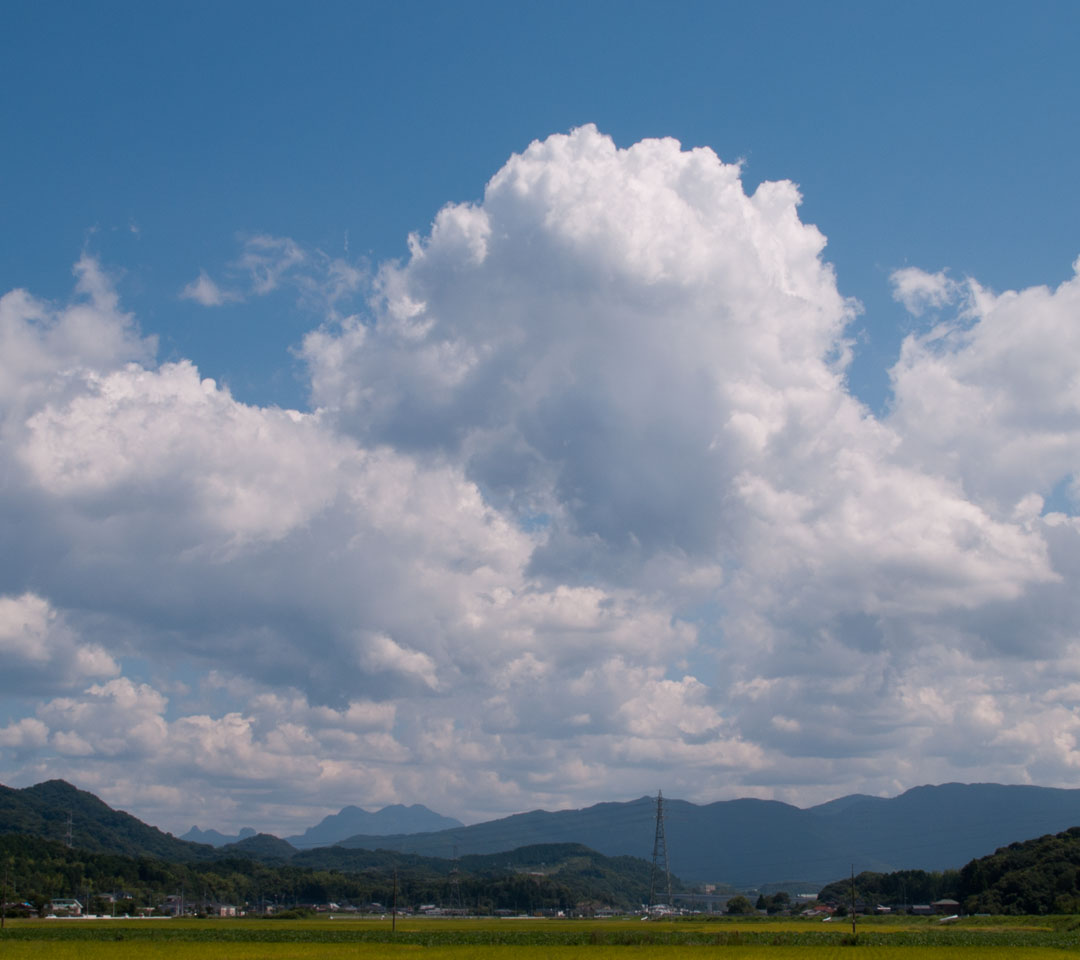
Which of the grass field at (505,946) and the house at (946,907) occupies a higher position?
the grass field at (505,946)

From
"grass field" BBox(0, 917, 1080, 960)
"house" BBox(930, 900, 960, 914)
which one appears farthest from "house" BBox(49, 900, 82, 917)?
"house" BBox(930, 900, 960, 914)

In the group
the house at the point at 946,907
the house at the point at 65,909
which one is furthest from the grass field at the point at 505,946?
the house at the point at 65,909

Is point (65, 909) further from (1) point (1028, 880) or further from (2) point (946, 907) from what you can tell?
(1) point (1028, 880)

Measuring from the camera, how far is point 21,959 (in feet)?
188

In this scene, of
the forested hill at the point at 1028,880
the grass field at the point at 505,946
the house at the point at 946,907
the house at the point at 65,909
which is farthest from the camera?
the house at the point at 946,907

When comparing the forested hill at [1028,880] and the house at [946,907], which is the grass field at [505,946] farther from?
the house at [946,907]

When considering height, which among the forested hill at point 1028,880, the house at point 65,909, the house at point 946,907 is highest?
the forested hill at point 1028,880

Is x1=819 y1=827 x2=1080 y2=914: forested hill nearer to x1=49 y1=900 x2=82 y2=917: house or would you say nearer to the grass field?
the grass field

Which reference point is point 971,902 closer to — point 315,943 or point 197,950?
point 315,943

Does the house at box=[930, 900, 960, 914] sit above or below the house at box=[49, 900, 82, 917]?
above

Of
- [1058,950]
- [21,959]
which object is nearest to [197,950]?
[21,959]

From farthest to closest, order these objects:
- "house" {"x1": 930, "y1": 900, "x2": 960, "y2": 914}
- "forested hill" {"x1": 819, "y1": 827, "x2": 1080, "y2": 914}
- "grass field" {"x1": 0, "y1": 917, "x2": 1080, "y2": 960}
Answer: "house" {"x1": 930, "y1": 900, "x2": 960, "y2": 914}, "forested hill" {"x1": 819, "y1": 827, "x2": 1080, "y2": 914}, "grass field" {"x1": 0, "y1": 917, "x2": 1080, "y2": 960}

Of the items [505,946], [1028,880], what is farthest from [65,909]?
[1028,880]

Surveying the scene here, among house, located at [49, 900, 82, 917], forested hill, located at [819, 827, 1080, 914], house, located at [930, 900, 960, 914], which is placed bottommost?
house, located at [49, 900, 82, 917]
